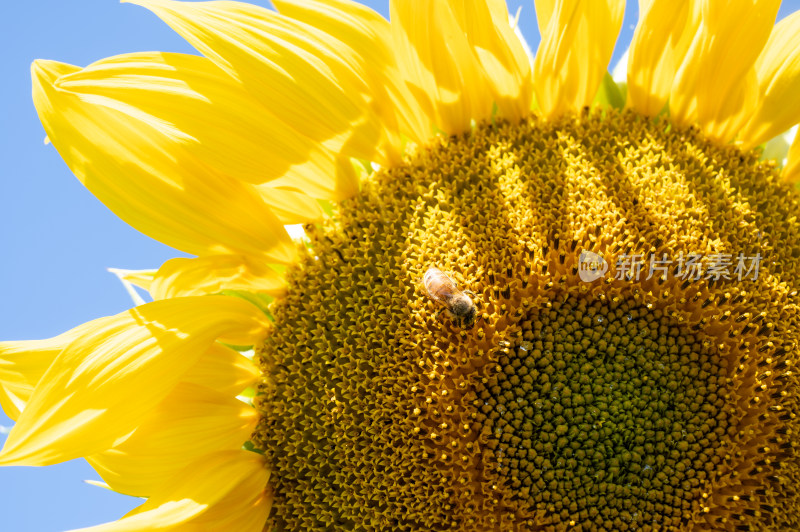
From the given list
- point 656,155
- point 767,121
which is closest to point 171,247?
point 656,155

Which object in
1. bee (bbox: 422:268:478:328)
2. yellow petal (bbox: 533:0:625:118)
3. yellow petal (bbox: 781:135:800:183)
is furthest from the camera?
yellow petal (bbox: 781:135:800:183)

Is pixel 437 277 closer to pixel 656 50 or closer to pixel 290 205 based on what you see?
pixel 290 205

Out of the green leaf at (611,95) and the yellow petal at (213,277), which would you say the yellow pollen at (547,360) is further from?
the green leaf at (611,95)

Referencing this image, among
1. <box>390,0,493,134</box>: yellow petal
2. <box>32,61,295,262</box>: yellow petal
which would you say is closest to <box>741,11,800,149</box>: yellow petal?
<box>390,0,493,134</box>: yellow petal

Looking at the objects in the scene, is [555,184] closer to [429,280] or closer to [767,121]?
[429,280]

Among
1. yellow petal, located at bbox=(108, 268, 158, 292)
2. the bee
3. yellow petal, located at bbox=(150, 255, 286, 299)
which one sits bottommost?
the bee

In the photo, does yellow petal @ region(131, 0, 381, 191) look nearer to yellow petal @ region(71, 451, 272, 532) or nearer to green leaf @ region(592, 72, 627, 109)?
green leaf @ region(592, 72, 627, 109)
